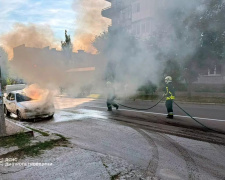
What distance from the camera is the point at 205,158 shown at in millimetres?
4246

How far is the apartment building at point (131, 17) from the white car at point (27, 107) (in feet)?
28.9

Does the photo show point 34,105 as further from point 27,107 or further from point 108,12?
point 108,12

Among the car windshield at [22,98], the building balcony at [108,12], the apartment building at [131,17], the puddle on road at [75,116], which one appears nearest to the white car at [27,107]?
the car windshield at [22,98]

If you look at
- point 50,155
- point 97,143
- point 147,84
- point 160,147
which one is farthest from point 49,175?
point 147,84

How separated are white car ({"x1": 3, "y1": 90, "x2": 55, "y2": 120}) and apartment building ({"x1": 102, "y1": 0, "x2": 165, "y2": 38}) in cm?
881

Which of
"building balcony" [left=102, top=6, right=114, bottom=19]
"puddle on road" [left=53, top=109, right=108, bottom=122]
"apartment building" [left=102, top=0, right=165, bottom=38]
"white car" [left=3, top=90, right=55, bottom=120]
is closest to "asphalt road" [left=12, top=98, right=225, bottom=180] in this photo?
"puddle on road" [left=53, top=109, right=108, bottom=122]

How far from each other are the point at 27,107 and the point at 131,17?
12.5 metres

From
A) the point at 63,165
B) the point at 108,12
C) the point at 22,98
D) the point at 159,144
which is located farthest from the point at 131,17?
the point at 63,165

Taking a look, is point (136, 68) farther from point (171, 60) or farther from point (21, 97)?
point (21, 97)

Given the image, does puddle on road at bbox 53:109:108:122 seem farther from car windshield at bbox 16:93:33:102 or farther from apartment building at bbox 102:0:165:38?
apartment building at bbox 102:0:165:38

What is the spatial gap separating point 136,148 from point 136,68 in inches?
359

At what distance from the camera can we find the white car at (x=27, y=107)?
29.2 feet

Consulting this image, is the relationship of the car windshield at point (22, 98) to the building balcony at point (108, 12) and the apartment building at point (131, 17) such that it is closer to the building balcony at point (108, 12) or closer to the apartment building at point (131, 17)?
the apartment building at point (131, 17)

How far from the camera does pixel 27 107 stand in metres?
8.90
